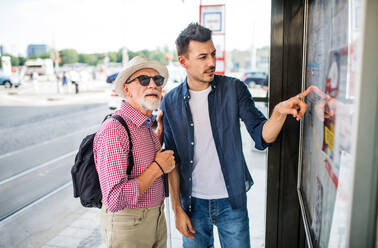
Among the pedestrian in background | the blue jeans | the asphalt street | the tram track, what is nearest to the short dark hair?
the blue jeans

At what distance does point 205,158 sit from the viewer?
6.67 feet

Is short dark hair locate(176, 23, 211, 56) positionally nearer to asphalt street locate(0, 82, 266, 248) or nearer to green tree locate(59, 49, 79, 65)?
asphalt street locate(0, 82, 266, 248)

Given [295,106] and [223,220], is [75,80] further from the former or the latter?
[295,106]

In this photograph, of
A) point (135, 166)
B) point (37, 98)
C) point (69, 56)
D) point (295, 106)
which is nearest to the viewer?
point (295, 106)

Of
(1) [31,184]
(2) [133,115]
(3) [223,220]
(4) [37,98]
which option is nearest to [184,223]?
(3) [223,220]

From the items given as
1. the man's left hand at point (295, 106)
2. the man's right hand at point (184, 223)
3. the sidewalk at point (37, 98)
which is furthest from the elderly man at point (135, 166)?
the sidewalk at point (37, 98)

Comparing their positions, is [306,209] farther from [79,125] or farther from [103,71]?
[103,71]

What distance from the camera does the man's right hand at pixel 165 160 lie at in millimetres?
1807

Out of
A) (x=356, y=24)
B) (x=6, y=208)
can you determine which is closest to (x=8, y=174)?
(x=6, y=208)

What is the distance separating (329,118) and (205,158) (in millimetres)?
1039

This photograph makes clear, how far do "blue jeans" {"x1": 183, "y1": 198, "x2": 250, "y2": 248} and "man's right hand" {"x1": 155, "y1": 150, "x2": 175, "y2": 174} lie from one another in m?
0.38

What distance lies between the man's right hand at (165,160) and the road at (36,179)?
8.52 ft

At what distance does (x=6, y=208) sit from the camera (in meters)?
4.52

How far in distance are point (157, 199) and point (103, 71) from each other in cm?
3335
